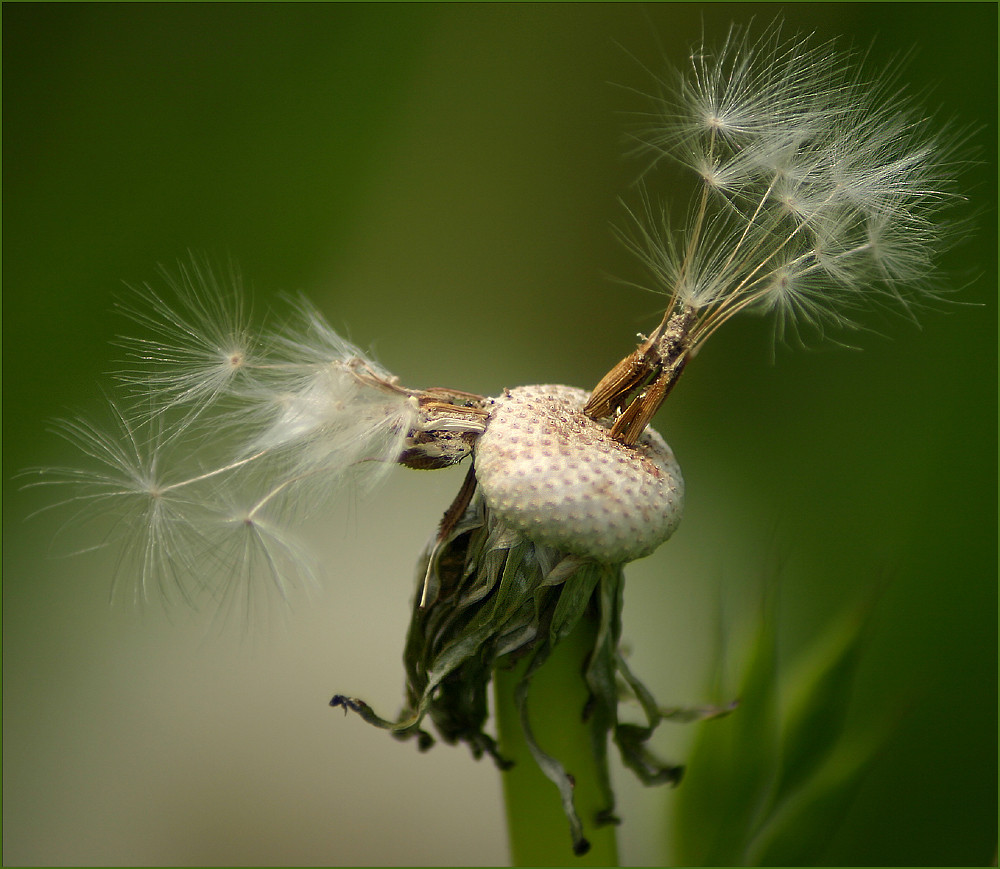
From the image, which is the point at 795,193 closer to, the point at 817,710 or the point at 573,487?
the point at 573,487

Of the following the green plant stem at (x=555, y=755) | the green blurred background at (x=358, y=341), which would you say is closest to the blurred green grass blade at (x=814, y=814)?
the green plant stem at (x=555, y=755)

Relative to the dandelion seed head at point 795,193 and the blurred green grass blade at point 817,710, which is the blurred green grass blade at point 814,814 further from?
the dandelion seed head at point 795,193

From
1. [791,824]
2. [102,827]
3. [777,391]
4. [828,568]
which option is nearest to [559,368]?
[777,391]

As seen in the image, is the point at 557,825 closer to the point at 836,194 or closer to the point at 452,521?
the point at 452,521

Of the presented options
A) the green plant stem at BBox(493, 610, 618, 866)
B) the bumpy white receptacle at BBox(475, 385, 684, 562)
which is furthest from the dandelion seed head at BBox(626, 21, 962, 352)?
the green plant stem at BBox(493, 610, 618, 866)

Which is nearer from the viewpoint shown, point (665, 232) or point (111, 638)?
point (665, 232)

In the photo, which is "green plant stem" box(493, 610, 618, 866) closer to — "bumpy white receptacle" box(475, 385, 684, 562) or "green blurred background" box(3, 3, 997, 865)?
"bumpy white receptacle" box(475, 385, 684, 562)

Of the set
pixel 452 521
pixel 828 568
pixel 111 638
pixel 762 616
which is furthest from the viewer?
pixel 111 638
